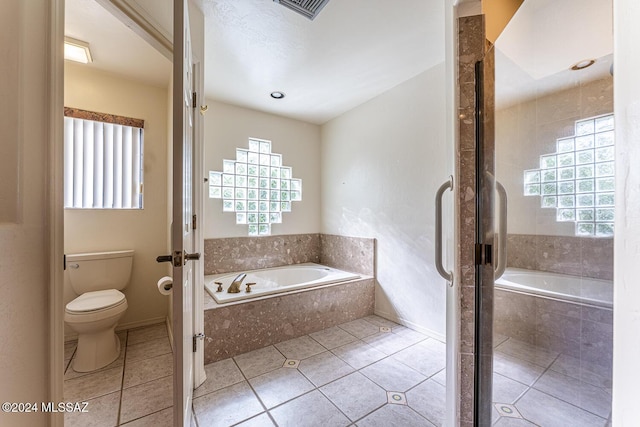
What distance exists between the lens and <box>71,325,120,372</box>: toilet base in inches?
68.1

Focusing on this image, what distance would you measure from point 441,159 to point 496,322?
1.46 meters

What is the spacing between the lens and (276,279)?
3021mm

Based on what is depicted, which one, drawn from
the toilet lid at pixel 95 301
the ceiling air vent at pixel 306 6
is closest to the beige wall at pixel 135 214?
the toilet lid at pixel 95 301

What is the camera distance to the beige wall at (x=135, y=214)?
216 centimetres

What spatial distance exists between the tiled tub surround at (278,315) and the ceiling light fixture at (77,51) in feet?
7.22

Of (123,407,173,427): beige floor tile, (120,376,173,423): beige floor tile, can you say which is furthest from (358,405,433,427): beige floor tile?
(120,376,173,423): beige floor tile

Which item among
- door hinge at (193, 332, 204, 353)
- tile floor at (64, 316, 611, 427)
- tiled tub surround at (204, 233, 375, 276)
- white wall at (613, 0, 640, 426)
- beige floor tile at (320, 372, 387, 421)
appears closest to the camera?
white wall at (613, 0, 640, 426)

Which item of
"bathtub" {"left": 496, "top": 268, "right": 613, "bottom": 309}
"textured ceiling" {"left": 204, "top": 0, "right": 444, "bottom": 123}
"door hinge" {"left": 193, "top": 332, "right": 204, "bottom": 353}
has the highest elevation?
"textured ceiling" {"left": 204, "top": 0, "right": 444, "bottom": 123}

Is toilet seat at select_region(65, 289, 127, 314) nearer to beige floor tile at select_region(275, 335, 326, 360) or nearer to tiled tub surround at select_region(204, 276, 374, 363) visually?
tiled tub surround at select_region(204, 276, 374, 363)

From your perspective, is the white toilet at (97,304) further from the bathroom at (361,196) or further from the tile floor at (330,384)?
the tile floor at (330,384)

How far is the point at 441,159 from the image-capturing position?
2.16m

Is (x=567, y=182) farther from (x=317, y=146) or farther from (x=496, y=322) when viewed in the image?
(x=317, y=146)

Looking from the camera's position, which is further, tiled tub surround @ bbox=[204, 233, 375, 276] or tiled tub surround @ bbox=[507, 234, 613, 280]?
tiled tub surround @ bbox=[204, 233, 375, 276]

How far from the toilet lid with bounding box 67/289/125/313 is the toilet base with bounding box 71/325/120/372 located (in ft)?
0.68
